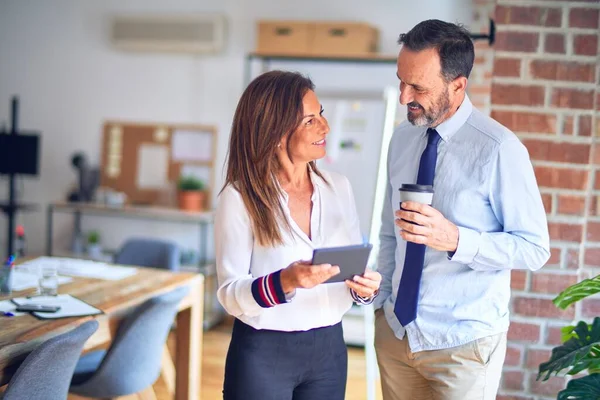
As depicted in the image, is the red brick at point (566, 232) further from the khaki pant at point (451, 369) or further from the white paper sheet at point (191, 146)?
the white paper sheet at point (191, 146)

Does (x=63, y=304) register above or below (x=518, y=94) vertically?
below

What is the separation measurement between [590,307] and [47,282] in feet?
6.53

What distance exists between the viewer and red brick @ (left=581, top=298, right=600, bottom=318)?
230cm

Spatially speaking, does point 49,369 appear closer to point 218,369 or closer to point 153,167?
point 218,369

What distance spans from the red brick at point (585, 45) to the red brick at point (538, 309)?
804mm

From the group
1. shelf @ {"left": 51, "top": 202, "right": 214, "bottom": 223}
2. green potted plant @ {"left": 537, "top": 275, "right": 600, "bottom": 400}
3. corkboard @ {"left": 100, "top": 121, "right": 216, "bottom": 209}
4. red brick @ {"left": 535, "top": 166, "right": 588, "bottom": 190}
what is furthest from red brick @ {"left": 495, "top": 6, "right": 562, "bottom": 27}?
corkboard @ {"left": 100, "top": 121, "right": 216, "bottom": 209}

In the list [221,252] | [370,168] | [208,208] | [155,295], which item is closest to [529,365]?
[221,252]

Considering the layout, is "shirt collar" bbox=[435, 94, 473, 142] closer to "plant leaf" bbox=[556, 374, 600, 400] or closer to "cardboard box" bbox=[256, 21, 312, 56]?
"plant leaf" bbox=[556, 374, 600, 400]

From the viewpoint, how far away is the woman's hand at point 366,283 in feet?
5.75

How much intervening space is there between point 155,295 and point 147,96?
10.8 ft

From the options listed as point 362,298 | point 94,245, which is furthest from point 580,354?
point 94,245

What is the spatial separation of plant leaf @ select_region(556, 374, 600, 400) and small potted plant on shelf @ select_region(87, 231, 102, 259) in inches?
175

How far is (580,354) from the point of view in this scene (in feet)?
6.19

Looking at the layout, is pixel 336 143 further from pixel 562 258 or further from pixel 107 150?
pixel 562 258
